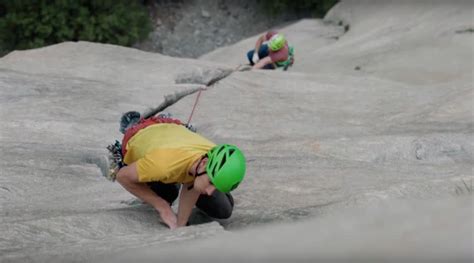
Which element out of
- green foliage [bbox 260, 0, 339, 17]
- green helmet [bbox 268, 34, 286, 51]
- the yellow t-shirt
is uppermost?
the yellow t-shirt

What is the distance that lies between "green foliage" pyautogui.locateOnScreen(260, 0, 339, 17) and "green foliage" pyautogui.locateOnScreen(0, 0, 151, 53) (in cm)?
449

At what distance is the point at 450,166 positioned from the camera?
5.66 metres

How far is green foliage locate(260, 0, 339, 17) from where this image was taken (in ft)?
70.4

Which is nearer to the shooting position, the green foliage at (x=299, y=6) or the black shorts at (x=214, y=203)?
the black shorts at (x=214, y=203)

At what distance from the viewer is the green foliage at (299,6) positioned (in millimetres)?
21453

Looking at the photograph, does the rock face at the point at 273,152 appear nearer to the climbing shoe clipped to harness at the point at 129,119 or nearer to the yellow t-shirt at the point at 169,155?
the yellow t-shirt at the point at 169,155

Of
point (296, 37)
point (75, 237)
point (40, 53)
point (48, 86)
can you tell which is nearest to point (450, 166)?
point (75, 237)

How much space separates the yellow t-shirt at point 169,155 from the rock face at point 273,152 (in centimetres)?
34

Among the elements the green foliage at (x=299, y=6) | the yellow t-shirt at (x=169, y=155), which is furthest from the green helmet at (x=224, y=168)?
the green foliage at (x=299, y=6)

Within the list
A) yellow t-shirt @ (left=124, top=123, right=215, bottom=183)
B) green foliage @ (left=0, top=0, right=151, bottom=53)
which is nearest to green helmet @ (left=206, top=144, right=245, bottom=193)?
yellow t-shirt @ (left=124, top=123, right=215, bottom=183)

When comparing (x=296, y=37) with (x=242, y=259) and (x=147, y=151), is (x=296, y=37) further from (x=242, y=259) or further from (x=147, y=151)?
(x=242, y=259)

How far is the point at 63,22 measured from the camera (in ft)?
61.9

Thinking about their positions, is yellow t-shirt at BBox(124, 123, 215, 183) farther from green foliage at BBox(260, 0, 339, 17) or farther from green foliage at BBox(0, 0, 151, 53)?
green foliage at BBox(260, 0, 339, 17)

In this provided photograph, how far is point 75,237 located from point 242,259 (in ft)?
7.86
